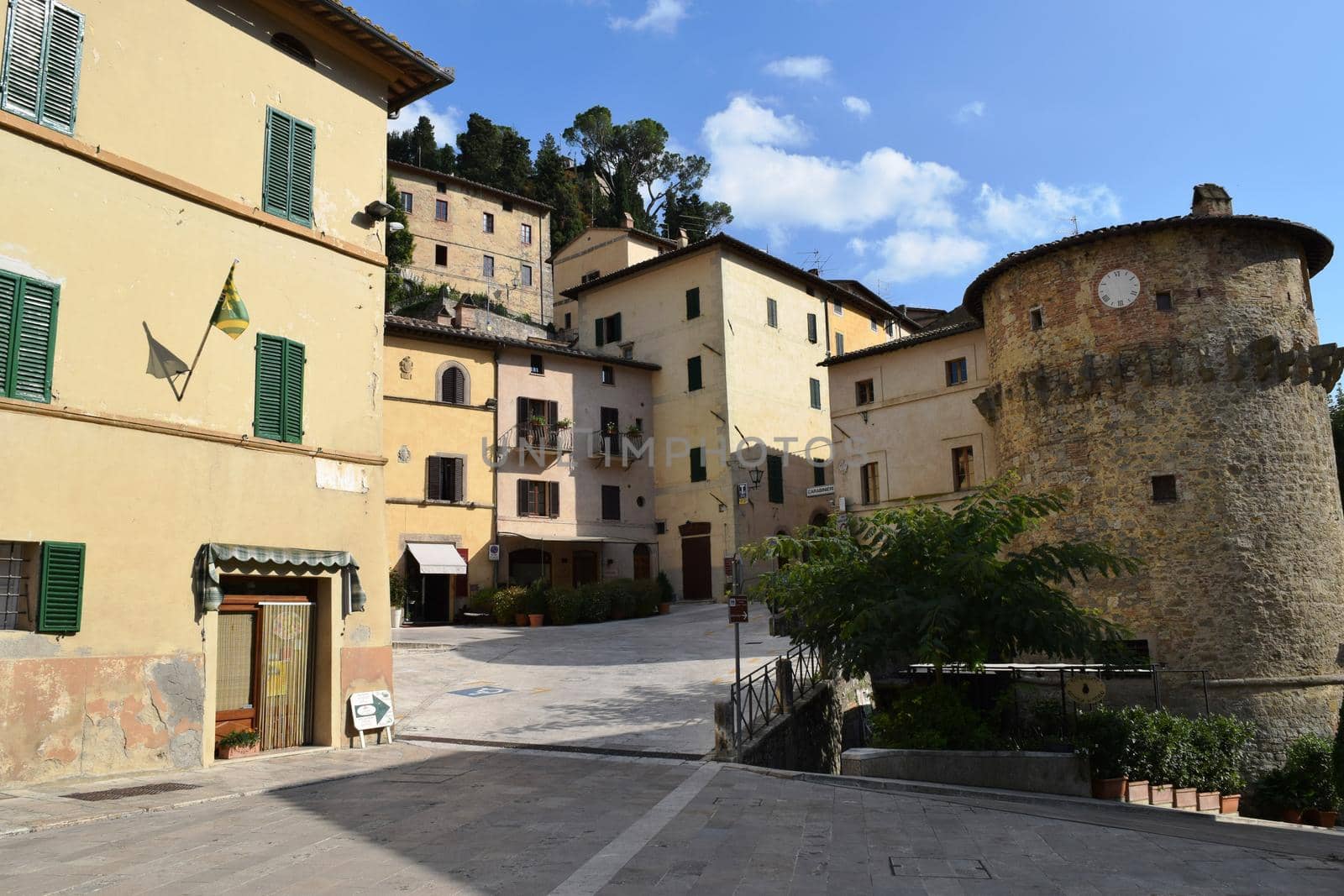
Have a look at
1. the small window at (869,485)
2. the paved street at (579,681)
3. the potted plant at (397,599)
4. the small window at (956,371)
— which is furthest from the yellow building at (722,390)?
the potted plant at (397,599)

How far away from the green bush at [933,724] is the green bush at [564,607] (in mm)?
15703

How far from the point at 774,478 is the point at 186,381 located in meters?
27.2

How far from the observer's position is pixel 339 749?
12906 millimetres

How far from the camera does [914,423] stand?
2812 centimetres

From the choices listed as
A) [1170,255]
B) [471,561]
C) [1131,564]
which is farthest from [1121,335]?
[471,561]

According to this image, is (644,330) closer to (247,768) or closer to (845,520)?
(845,520)

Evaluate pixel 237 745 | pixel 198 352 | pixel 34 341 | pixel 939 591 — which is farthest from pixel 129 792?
pixel 939 591

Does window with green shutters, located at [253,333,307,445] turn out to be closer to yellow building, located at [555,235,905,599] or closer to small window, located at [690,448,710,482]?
yellow building, located at [555,235,905,599]

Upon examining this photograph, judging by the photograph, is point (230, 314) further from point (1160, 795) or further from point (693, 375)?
point (693, 375)

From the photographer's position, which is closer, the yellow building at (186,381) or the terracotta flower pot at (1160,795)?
the yellow building at (186,381)

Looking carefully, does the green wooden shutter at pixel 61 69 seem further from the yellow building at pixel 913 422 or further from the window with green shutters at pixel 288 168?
the yellow building at pixel 913 422

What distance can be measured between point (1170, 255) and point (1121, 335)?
227 centimetres

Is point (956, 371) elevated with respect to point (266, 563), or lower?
elevated

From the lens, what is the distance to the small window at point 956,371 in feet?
90.2
